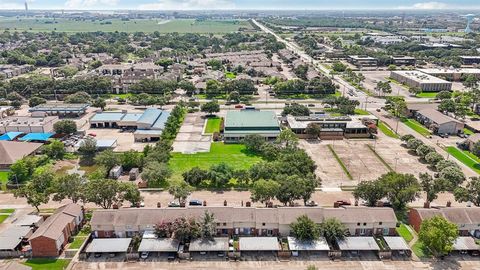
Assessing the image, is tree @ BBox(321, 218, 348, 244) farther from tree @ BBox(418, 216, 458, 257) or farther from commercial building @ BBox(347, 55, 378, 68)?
commercial building @ BBox(347, 55, 378, 68)

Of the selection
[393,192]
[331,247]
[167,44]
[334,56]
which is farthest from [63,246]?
[167,44]

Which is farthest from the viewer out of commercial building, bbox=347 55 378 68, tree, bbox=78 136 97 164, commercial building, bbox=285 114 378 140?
commercial building, bbox=347 55 378 68

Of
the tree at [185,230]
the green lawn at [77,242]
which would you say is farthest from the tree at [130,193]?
the tree at [185,230]

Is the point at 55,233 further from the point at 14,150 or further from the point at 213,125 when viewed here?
the point at 213,125

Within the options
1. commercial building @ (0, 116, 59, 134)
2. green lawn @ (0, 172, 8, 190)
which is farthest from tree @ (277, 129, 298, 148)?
commercial building @ (0, 116, 59, 134)

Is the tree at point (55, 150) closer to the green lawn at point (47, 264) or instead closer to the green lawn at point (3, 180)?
the green lawn at point (3, 180)

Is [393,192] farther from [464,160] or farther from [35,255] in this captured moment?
[35,255]
